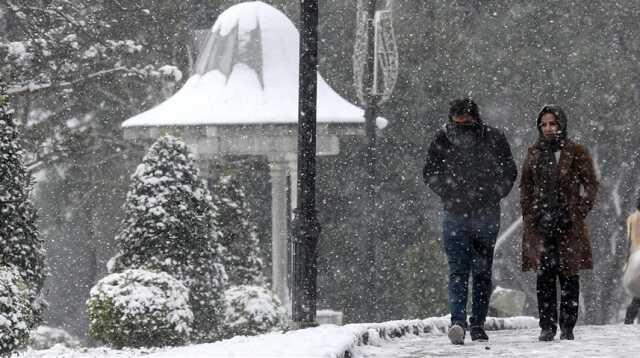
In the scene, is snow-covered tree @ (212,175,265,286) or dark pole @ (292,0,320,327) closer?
dark pole @ (292,0,320,327)

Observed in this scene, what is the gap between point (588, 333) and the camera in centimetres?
1120

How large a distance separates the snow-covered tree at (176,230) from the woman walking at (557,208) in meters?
5.54

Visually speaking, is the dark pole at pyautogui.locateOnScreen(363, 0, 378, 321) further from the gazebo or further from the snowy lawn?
the snowy lawn

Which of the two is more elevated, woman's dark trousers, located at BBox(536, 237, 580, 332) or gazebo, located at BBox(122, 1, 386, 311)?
gazebo, located at BBox(122, 1, 386, 311)

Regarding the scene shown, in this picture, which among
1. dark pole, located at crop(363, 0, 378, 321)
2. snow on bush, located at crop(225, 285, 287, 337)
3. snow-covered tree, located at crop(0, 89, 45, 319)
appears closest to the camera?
snow-covered tree, located at crop(0, 89, 45, 319)

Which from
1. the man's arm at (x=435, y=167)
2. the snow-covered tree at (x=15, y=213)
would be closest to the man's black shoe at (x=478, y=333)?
the man's arm at (x=435, y=167)

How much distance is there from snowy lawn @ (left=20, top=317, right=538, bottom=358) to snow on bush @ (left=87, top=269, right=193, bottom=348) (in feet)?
0.99

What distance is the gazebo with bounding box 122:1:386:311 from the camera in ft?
63.6

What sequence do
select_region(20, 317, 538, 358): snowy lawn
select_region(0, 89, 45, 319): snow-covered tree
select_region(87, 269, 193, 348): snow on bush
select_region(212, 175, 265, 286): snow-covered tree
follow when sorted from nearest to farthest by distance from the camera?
select_region(20, 317, 538, 358): snowy lawn < select_region(0, 89, 45, 319): snow-covered tree < select_region(87, 269, 193, 348): snow on bush < select_region(212, 175, 265, 286): snow-covered tree

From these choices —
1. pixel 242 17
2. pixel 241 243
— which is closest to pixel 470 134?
pixel 241 243

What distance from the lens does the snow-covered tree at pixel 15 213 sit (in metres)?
12.1

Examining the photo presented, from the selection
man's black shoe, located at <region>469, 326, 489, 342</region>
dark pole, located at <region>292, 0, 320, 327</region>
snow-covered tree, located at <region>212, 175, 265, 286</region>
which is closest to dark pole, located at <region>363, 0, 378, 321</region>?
snow-covered tree, located at <region>212, 175, 265, 286</region>

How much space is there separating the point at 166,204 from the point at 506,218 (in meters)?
19.2

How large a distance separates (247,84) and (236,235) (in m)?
3.95
